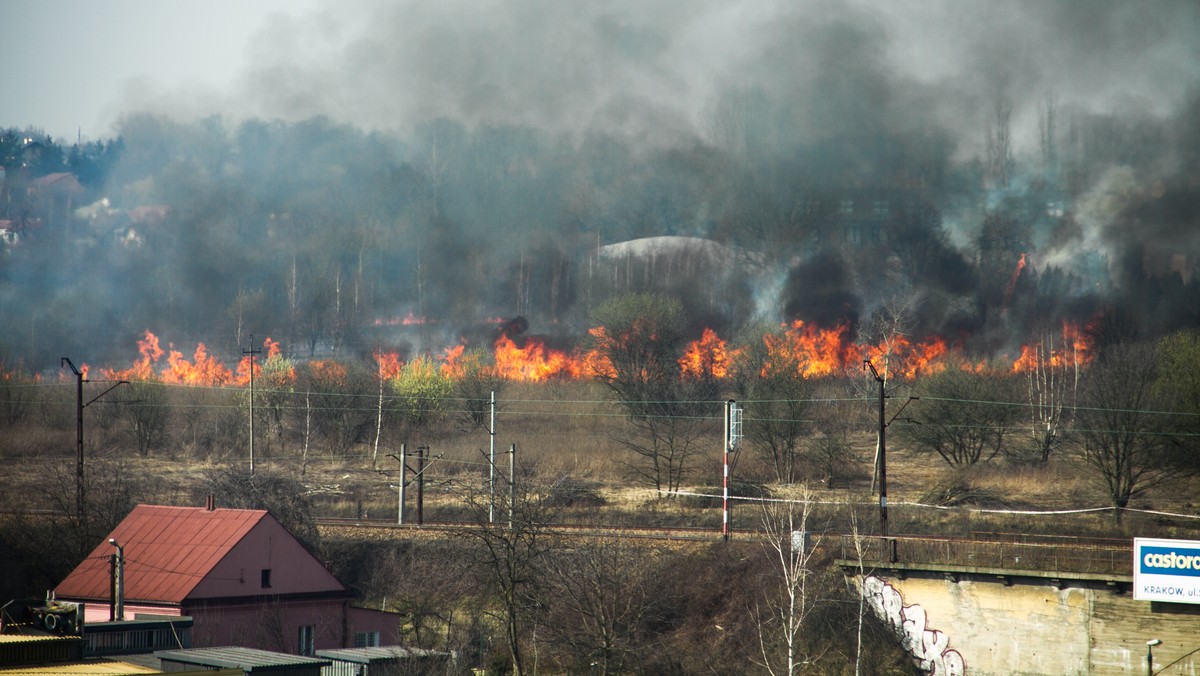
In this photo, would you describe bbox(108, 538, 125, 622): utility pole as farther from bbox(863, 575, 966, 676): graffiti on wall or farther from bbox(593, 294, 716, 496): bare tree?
bbox(593, 294, 716, 496): bare tree

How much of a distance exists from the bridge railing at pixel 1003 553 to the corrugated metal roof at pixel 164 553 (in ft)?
57.2

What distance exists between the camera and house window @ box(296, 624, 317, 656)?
112 feet

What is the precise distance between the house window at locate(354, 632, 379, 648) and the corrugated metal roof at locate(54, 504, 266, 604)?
171 inches

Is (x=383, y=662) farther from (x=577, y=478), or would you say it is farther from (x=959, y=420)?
(x=959, y=420)

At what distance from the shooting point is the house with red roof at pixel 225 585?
32.8 metres

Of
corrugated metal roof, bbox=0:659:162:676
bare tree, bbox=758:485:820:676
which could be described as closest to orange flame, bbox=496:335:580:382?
bare tree, bbox=758:485:820:676

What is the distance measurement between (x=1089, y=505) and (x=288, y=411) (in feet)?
130

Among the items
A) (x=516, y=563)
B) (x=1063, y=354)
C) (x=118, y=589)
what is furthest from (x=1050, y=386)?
(x=118, y=589)

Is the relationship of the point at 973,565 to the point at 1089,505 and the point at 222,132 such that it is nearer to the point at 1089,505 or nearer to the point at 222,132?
the point at 1089,505

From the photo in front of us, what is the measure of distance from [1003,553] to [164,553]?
23.9m

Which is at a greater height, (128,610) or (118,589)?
(118,589)

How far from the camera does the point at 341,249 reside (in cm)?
8712

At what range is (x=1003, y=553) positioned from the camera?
3762cm

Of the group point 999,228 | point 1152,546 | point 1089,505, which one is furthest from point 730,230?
point 1152,546
